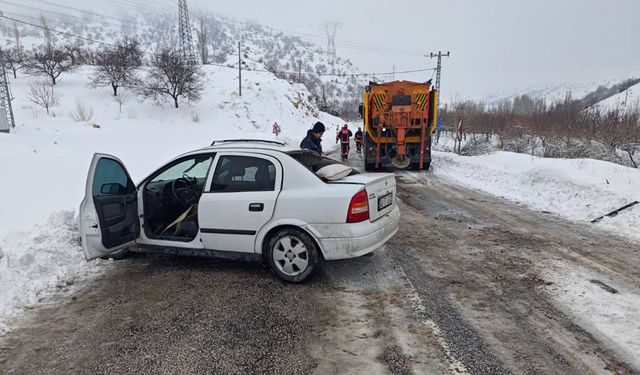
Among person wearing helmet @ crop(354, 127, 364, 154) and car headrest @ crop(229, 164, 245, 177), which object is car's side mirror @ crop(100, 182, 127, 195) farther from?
person wearing helmet @ crop(354, 127, 364, 154)

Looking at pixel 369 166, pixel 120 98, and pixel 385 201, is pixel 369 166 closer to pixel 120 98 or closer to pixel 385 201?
pixel 385 201

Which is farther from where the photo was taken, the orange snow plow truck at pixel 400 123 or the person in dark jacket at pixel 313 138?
the orange snow plow truck at pixel 400 123

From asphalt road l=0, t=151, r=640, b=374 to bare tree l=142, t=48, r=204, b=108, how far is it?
25.2 m

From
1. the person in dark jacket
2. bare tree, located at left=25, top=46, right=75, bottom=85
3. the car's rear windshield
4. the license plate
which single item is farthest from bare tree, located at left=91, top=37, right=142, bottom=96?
the license plate

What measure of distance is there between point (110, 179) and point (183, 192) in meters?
1.06

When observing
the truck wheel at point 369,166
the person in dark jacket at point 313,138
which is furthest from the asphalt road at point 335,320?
the truck wheel at point 369,166

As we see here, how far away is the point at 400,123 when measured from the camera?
537 inches

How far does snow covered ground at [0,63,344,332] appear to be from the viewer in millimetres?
4520

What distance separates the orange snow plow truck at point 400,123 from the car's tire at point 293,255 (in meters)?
10.2

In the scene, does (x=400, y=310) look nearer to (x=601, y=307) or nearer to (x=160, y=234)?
(x=601, y=307)

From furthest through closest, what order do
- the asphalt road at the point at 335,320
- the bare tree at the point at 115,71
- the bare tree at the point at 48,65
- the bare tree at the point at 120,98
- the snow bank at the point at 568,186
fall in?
the bare tree at the point at 48,65, the bare tree at the point at 115,71, the bare tree at the point at 120,98, the snow bank at the point at 568,186, the asphalt road at the point at 335,320

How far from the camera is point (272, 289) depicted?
4.19m

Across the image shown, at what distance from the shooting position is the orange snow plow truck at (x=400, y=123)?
13742 millimetres

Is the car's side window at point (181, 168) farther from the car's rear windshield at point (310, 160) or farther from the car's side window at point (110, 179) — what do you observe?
the car's rear windshield at point (310, 160)
